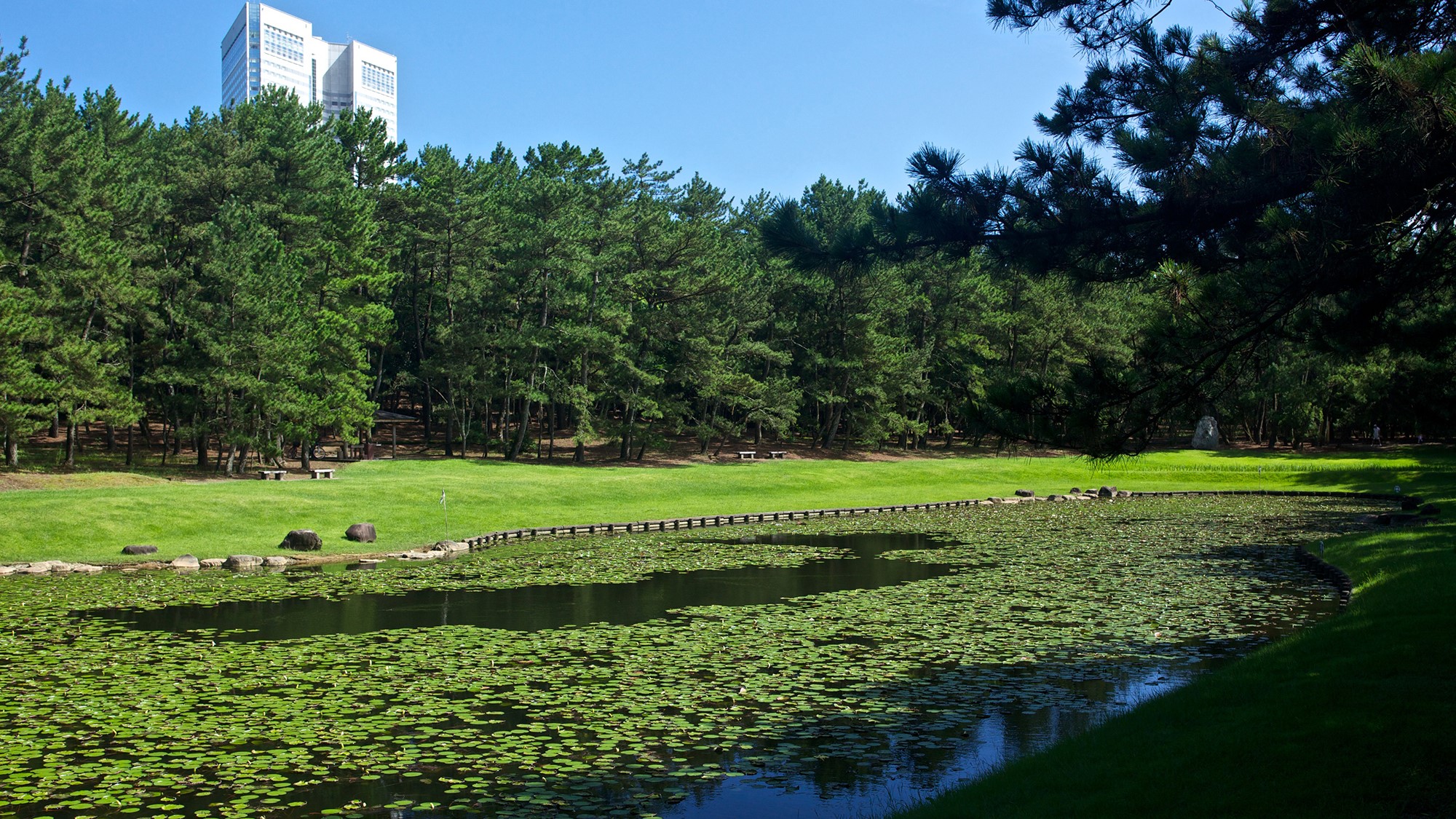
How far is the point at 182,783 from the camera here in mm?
7969

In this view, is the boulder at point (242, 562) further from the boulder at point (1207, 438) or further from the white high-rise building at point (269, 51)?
the white high-rise building at point (269, 51)

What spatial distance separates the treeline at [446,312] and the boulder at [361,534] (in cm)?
1440

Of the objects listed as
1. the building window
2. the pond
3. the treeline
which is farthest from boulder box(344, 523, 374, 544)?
the building window

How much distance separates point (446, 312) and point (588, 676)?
46660 mm

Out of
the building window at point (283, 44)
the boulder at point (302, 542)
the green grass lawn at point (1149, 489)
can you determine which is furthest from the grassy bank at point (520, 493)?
the building window at point (283, 44)

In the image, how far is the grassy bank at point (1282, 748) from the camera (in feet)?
20.9

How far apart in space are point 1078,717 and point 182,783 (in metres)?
8.01

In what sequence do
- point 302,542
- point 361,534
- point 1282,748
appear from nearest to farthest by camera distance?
1. point 1282,748
2. point 302,542
3. point 361,534

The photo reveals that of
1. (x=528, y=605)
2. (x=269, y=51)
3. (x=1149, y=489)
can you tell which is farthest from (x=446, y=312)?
(x=269, y=51)

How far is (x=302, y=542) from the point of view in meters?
21.8

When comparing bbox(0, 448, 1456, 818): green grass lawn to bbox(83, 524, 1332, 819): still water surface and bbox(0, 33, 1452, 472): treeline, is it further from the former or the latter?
bbox(0, 33, 1452, 472): treeline

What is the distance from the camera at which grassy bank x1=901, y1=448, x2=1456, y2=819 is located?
636 cm

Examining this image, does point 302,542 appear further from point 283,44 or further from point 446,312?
point 283,44

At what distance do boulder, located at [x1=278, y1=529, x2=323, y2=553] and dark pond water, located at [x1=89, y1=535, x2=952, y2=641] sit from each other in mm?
2767
